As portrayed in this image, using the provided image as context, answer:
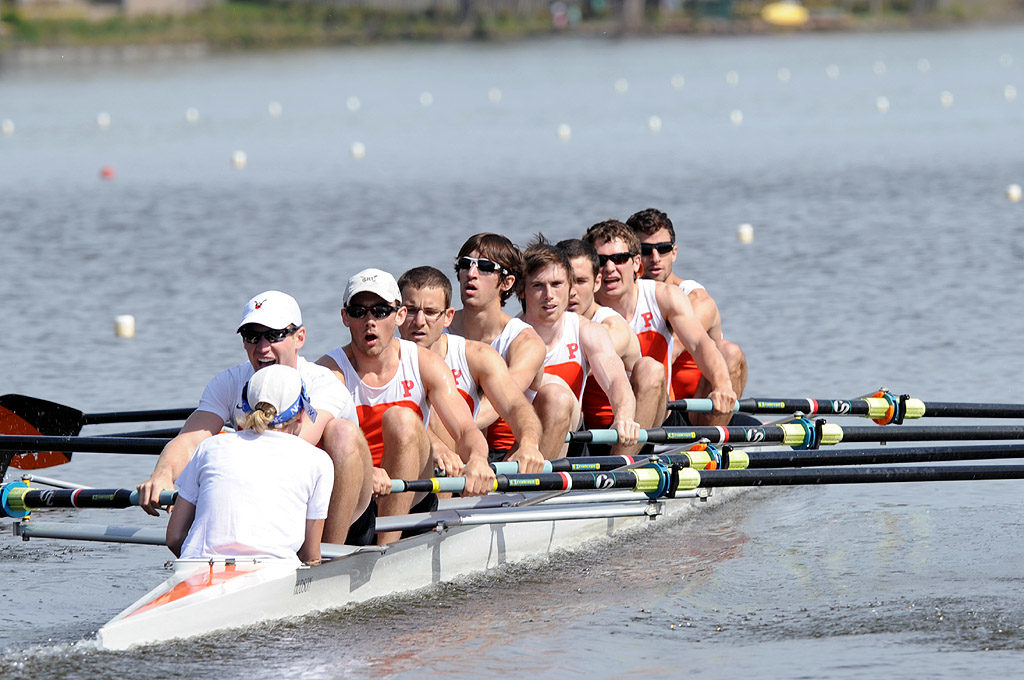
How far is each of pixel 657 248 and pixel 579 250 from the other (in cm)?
115

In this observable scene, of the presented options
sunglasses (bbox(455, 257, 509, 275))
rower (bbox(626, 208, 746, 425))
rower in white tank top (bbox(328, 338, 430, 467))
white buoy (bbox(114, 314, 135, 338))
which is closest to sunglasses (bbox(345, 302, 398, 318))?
rower in white tank top (bbox(328, 338, 430, 467))

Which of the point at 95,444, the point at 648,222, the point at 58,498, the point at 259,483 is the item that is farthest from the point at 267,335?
the point at 648,222

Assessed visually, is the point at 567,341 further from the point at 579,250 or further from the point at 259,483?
the point at 259,483

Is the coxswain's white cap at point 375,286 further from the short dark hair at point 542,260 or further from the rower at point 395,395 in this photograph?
the short dark hair at point 542,260

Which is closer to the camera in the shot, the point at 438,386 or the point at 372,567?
the point at 372,567

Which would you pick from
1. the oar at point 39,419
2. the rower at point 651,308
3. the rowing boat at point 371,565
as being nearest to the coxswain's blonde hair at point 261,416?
the rowing boat at point 371,565

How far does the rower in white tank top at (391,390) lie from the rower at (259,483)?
2.80 feet

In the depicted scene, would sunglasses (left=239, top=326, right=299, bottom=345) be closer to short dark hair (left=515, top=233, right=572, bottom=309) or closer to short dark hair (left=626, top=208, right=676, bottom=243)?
short dark hair (left=515, top=233, right=572, bottom=309)

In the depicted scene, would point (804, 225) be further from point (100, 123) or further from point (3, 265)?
point (100, 123)

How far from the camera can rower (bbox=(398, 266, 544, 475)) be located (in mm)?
6723

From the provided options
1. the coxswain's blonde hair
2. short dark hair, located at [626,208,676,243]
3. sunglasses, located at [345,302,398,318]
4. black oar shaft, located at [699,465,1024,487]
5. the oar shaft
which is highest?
short dark hair, located at [626,208,676,243]

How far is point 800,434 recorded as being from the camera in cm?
747

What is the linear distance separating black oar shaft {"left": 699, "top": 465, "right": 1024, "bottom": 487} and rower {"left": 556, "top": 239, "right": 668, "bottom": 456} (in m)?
1.16

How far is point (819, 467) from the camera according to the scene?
273 inches
